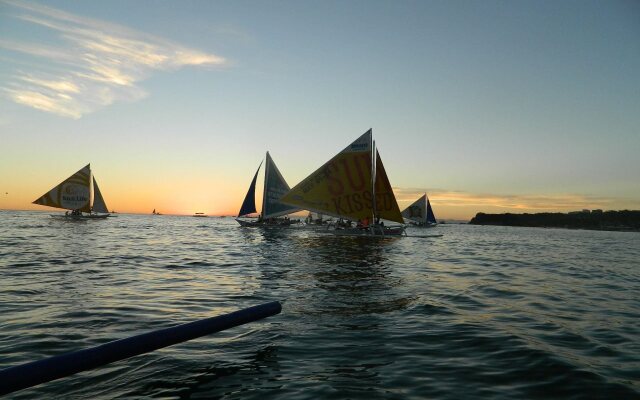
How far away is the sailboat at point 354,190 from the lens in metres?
45.5

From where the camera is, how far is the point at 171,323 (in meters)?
8.95

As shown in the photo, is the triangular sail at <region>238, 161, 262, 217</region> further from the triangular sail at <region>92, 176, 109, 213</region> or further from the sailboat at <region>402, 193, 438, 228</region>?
the sailboat at <region>402, 193, 438, 228</region>

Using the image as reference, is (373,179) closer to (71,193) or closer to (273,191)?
(273,191)

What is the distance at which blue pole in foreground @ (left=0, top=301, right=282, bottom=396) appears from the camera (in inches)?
157

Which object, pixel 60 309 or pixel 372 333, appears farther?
pixel 60 309

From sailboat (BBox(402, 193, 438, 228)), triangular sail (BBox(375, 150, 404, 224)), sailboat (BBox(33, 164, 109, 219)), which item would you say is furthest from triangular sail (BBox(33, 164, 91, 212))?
sailboat (BBox(402, 193, 438, 228))

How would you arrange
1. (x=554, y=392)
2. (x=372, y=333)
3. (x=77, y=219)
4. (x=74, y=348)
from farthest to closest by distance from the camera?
(x=77, y=219) → (x=372, y=333) → (x=74, y=348) → (x=554, y=392)

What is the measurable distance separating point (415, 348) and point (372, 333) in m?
1.18

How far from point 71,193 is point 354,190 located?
6603 centimetres

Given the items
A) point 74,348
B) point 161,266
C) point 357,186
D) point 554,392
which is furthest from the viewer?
point 357,186

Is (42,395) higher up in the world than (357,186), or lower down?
lower down

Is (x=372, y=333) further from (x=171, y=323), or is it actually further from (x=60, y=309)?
(x=60, y=309)

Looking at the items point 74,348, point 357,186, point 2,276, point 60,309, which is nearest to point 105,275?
point 2,276

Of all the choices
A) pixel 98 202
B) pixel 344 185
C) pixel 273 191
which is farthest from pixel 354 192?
pixel 98 202
